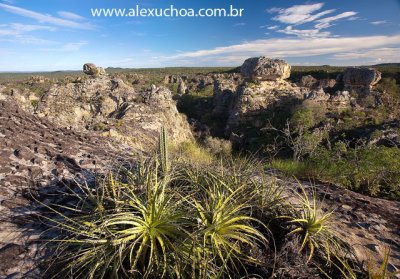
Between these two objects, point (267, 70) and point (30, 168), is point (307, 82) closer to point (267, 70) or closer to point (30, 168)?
point (267, 70)

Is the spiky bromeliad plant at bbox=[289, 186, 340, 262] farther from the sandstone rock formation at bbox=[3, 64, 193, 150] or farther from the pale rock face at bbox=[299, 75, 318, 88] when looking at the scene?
the pale rock face at bbox=[299, 75, 318, 88]

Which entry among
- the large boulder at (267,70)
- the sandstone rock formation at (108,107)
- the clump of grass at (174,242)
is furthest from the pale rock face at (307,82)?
the clump of grass at (174,242)

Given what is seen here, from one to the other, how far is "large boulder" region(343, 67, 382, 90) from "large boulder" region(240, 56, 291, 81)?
9.35 metres

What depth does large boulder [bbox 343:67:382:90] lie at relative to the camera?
32.3m

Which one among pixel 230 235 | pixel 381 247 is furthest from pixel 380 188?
pixel 230 235

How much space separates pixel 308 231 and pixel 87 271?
5.80 feet

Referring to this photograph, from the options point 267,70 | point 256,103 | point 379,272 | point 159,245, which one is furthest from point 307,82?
point 159,245

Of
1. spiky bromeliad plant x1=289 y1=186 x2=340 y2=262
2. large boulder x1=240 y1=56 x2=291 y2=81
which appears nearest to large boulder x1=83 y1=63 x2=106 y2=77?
large boulder x1=240 y1=56 x2=291 y2=81

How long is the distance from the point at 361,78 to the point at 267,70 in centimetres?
1203

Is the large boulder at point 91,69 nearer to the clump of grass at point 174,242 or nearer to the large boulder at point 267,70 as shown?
the large boulder at point 267,70

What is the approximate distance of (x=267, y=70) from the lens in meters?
29.4

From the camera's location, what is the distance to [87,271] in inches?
83.0

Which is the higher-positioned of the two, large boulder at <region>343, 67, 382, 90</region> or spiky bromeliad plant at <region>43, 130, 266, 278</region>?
spiky bromeliad plant at <region>43, 130, 266, 278</region>

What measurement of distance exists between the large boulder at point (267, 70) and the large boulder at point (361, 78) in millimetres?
9353
